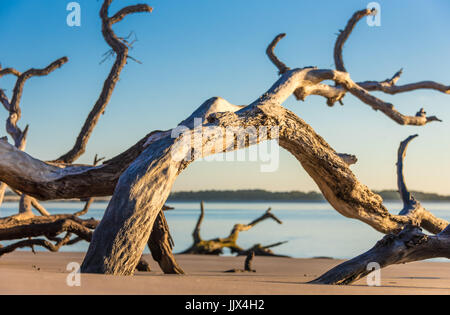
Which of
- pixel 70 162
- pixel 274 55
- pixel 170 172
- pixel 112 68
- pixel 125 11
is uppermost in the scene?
pixel 125 11

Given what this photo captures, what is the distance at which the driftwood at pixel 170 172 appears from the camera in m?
3.25

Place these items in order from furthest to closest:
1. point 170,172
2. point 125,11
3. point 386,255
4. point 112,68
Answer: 1. point 125,11
2. point 112,68
3. point 386,255
4. point 170,172

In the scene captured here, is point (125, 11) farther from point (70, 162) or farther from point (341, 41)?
point (341, 41)

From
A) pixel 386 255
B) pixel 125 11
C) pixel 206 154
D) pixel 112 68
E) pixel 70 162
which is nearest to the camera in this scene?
pixel 386 255

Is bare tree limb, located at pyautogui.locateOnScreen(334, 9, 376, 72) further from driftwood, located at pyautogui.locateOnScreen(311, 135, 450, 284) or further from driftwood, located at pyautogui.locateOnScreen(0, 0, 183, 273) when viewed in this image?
driftwood, located at pyautogui.locateOnScreen(311, 135, 450, 284)

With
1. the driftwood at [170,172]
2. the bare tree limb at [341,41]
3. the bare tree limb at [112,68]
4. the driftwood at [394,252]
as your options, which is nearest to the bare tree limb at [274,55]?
the bare tree limb at [341,41]

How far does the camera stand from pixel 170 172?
353cm

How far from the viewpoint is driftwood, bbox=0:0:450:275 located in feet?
10.7

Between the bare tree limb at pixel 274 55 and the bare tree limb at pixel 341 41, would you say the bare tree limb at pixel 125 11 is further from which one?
the bare tree limb at pixel 341 41

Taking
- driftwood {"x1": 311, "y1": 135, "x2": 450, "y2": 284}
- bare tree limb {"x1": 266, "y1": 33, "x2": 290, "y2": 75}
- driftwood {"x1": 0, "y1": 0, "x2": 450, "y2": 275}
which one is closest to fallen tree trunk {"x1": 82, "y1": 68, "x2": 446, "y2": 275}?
driftwood {"x1": 0, "y1": 0, "x2": 450, "y2": 275}

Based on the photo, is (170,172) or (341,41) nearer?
(170,172)

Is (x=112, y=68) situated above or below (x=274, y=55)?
below

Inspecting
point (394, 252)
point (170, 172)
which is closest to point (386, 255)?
point (394, 252)
